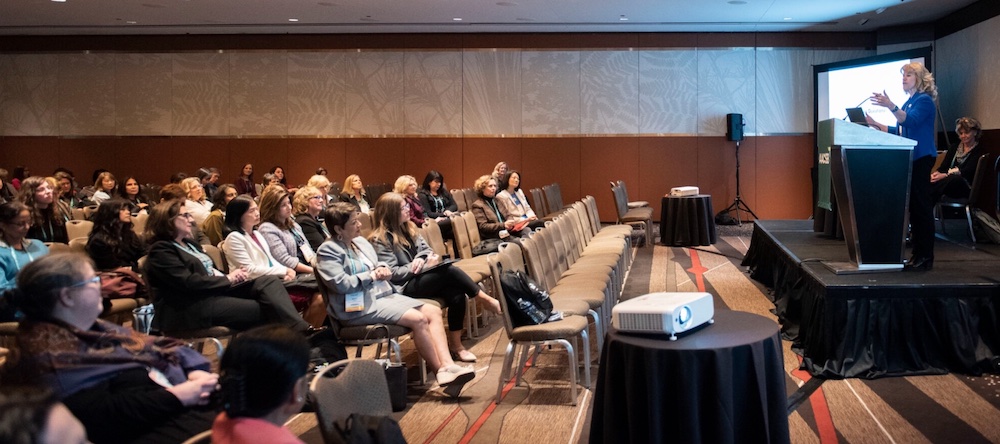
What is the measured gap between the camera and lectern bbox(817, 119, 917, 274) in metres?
5.38

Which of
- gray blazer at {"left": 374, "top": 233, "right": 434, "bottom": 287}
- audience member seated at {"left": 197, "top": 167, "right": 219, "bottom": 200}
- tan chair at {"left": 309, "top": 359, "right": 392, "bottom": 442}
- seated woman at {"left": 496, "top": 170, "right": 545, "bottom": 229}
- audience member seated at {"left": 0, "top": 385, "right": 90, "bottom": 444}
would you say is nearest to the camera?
audience member seated at {"left": 0, "top": 385, "right": 90, "bottom": 444}

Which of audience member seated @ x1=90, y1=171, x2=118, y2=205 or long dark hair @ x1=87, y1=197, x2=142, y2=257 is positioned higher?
audience member seated @ x1=90, y1=171, x2=118, y2=205

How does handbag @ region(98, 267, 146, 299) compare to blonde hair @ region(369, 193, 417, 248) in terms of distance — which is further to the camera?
blonde hair @ region(369, 193, 417, 248)

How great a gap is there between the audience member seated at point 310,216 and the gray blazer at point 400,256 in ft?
3.87

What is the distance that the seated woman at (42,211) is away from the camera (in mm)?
6453

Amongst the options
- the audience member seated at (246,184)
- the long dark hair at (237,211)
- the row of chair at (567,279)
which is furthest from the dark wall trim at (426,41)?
the long dark hair at (237,211)

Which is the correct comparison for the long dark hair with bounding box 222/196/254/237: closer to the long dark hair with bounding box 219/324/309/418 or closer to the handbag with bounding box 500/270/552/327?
the handbag with bounding box 500/270/552/327

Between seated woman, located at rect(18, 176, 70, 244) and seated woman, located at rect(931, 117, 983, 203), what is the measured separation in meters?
7.66

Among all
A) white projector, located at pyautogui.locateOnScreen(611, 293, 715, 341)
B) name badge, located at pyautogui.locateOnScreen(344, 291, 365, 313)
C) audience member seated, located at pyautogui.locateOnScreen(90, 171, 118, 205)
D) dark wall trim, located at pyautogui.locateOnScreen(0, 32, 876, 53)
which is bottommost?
name badge, located at pyautogui.locateOnScreen(344, 291, 365, 313)

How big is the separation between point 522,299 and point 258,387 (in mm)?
2607

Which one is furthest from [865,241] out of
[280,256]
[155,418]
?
[155,418]

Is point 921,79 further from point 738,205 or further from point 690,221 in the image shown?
point 738,205

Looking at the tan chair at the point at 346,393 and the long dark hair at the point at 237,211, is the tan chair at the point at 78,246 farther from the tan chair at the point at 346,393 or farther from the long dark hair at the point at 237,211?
the tan chair at the point at 346,393

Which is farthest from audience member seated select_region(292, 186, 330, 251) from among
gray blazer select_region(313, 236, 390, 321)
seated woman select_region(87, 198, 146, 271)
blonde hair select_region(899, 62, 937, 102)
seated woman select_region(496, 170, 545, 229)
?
blonde hair select_region(899, 62, 937, 102)
